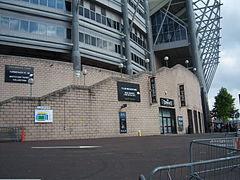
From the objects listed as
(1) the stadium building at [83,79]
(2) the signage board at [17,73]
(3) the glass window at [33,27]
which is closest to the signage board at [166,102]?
(1) the stadium building at [83,79]

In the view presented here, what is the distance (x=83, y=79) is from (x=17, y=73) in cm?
679

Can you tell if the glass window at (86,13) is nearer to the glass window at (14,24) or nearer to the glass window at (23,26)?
the glass window at (23,26)

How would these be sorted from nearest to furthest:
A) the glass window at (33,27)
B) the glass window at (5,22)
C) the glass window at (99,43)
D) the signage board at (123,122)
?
the signage board at (123,122)
the glass window at (5,22)
the glass window at (33,27)
the glass window at (99,43)

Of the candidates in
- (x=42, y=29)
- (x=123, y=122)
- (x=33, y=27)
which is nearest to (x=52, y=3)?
(x=42, y=29)

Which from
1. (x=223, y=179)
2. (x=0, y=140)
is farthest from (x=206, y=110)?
(x=223, y=179)

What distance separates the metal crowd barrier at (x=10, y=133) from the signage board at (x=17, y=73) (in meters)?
6.84

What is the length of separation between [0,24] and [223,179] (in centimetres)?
2489

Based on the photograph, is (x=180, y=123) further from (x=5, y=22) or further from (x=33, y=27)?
(x=5, y=22)

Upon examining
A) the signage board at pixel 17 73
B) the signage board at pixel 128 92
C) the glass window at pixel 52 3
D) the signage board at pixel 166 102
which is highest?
the glass window at pixel 52 3

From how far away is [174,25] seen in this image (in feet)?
154

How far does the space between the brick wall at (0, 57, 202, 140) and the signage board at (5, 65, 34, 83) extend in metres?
0.86

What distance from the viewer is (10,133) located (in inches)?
595

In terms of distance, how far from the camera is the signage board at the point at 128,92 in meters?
21.8

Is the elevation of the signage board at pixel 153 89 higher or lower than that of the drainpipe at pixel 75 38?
lower
